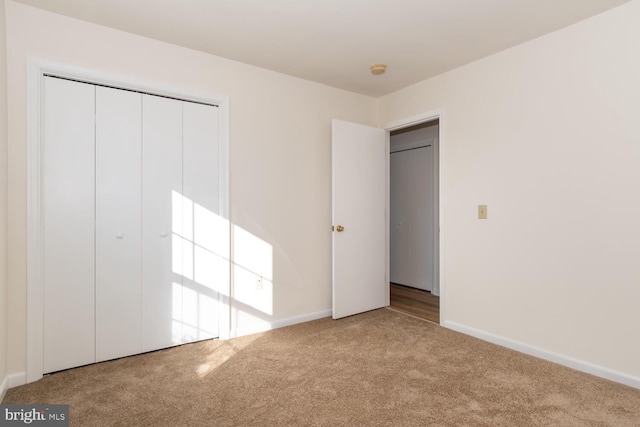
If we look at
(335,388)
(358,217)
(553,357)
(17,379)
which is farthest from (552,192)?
(17,379)

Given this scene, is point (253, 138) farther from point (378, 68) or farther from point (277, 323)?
point (277, 323)

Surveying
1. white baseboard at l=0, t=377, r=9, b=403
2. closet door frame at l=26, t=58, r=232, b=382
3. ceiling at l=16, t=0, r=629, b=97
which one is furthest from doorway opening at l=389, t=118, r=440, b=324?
white baseboard at l=0, t=377, r=9, b=403

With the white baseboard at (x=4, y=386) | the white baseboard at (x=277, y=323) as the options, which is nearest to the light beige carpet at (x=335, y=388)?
the white baseboard at (x=4, y=386)

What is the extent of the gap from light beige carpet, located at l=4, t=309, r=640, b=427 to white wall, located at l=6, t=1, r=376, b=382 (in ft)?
1.74

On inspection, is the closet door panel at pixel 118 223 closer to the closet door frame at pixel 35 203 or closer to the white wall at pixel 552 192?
the closet door frame at pixel 35 203

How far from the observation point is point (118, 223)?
98.7 inches

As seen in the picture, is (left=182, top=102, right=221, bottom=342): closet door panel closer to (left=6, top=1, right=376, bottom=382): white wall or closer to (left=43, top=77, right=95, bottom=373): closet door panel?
(left=6, top=1, right=376, bottom=382): white wall

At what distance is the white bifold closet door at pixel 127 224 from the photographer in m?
2.31

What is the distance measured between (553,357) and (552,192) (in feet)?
3.88

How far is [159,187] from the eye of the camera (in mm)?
2654

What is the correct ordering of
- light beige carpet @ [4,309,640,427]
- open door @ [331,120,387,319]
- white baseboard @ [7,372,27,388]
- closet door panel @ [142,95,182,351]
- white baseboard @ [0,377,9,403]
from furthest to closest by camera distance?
open door @ [331,120,387,319], closet door panel @ [142,95,182,351], white baseboard @ [7,372,27,388], white baseboard @ [0,377,9,403], light beige carpet @ [4,309,640,427]

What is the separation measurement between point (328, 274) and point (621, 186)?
2421 mm

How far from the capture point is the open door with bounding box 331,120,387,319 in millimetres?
3414

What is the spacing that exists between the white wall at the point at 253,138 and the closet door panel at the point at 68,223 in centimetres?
14
